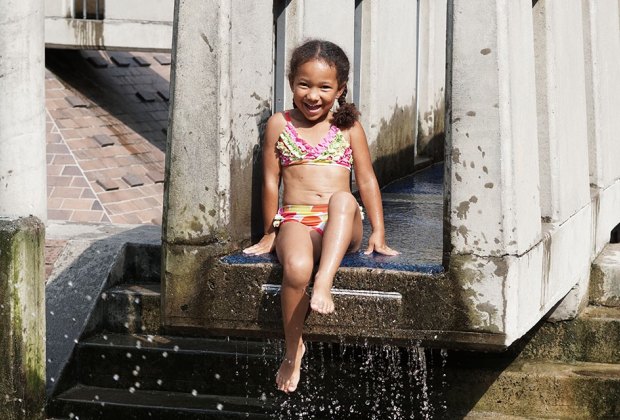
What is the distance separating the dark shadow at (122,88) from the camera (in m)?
14.5

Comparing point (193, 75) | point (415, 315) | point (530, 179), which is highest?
point (193, 75)

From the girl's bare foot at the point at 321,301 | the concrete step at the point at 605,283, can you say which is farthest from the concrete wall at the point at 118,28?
the girl's bare foot at the point at 321,301

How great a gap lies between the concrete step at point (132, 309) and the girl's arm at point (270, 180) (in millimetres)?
2047

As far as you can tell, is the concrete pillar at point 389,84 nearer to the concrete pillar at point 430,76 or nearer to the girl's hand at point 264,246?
the concrete pillar at point 430,76

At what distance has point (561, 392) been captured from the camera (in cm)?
764

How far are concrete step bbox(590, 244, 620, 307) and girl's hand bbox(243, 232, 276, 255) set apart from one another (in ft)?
8.98

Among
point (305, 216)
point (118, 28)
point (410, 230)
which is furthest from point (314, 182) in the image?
point (118, 28)

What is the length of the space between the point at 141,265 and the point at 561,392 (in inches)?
116

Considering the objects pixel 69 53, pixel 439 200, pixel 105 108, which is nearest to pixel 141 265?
pixel 439 200

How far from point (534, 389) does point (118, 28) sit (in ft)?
25.5

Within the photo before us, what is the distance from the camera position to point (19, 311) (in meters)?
7.87

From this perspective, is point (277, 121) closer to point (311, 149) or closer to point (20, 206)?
point (311, 149)

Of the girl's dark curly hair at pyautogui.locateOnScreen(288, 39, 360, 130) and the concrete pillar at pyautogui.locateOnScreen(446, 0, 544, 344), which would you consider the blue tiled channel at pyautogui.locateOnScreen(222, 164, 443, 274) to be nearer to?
the concrete pillar at pyautogui.locateOnScreen(446, 0, 544, 344)

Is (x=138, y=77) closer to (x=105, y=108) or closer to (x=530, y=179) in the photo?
(x=105, y=108)
